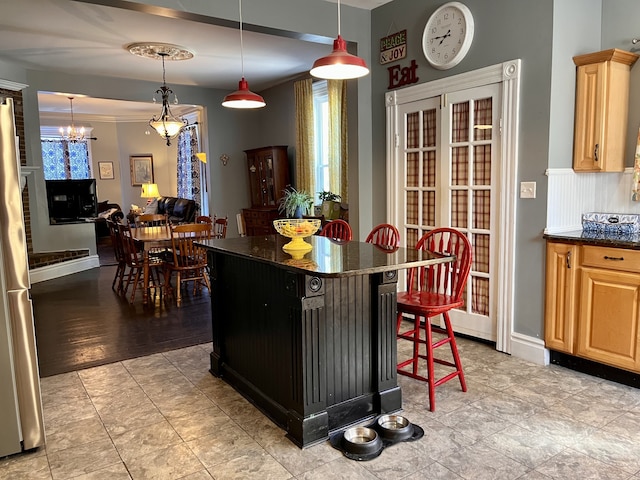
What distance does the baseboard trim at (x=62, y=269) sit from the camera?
654 cm

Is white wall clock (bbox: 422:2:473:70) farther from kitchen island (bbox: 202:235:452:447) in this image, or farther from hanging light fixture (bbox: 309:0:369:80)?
kitchen island (bbox: 202:235:452:447)

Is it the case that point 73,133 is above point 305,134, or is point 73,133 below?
above

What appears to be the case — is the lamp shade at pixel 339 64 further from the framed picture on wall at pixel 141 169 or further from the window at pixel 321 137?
the framed picture on wall at pixel 141 169

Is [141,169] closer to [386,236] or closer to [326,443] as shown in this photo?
[386,236]

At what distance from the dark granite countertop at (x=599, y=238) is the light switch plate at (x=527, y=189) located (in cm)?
29

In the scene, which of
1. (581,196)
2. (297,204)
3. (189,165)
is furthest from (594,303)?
(189,165)

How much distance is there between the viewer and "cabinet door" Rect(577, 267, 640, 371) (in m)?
2.87

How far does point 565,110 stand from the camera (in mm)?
3240

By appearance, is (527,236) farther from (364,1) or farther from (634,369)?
(364,1)

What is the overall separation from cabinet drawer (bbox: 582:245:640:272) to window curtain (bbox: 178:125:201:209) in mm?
7696

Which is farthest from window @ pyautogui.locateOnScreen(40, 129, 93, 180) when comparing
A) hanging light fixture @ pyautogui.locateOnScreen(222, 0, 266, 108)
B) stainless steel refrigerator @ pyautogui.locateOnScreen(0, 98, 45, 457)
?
stainless steel refrigerator @ pyautogui.locateOnScreen(0, 98, 45, 457)

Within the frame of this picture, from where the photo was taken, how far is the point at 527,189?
3.31 m

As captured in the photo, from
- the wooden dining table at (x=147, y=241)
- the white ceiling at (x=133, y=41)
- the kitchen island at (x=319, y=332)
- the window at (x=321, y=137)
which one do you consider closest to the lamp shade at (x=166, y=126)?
the white ceiling at (x=133, y=41)

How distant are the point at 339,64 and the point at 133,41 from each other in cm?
376
